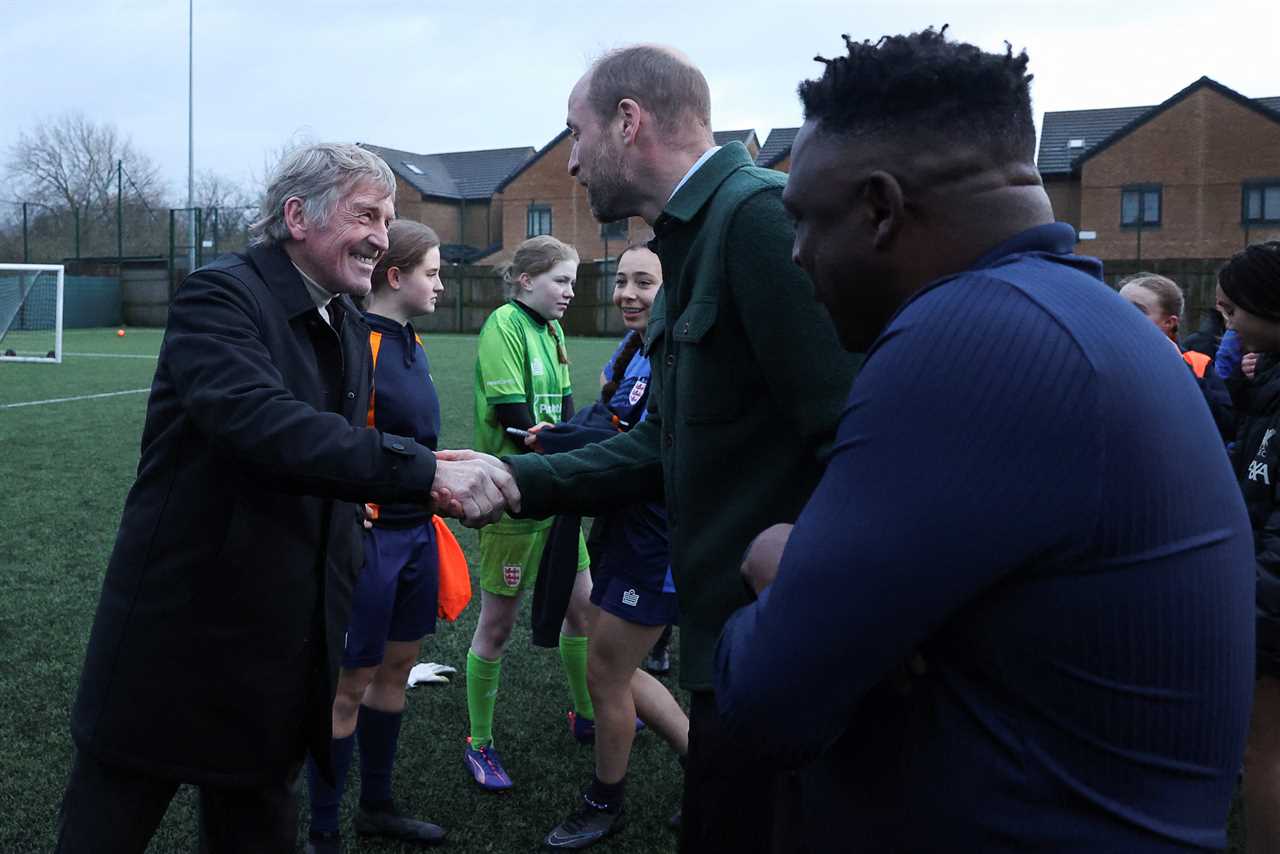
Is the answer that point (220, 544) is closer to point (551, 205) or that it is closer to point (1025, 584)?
point (1025, 584)

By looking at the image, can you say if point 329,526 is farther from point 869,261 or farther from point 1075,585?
point 1075,585

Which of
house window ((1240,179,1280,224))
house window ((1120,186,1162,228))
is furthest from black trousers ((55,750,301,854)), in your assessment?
house window ((1240,179,1280,224))

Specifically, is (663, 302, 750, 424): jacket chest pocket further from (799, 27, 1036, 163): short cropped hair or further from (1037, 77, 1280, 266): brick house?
(1037, 77, 1280, 266): brick house

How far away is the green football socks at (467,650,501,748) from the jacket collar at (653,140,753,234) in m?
2.63

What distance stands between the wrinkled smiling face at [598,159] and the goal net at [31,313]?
2218cm

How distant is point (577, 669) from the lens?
189 inches

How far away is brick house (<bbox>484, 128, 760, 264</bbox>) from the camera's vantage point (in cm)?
4834

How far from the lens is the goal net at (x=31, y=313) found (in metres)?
23.5

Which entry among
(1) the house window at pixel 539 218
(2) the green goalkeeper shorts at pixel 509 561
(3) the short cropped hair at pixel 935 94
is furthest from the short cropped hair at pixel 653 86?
(1) the house window at pixel 539 218

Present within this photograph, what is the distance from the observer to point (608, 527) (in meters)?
4.14

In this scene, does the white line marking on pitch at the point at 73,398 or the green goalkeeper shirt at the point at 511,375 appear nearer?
the green goalkeeper shirt at the point at 511,375

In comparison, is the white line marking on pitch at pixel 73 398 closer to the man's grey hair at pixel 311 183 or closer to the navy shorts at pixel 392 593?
the navy shorts at pixel 392 593

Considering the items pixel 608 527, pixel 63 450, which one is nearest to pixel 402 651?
pixel 608 527

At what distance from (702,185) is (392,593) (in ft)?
6.98
